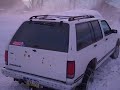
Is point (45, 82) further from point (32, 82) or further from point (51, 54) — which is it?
point (51, 54)

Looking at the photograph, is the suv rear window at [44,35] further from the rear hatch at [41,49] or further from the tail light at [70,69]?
the tail light at [70,69]

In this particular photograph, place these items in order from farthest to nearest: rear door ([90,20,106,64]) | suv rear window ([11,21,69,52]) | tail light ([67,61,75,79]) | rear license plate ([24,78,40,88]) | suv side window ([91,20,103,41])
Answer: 1. suv side window ([91,20,103,41])
2. rear door ([90,20,106,64])
3. rear license plate ([24,78,40,88])
4. suv rear window ([11,21,69,52])
5. tail light ([67,61,75,79])

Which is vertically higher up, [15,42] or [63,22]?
[63,22]

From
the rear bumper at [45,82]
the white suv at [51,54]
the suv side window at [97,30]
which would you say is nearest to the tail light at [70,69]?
the white suv at [51,54]

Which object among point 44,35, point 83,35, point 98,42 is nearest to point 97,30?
point 98,42

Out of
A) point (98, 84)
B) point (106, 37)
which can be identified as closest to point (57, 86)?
point (98, 84)

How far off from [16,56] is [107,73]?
348cm

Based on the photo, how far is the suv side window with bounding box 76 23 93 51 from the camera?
5.10m

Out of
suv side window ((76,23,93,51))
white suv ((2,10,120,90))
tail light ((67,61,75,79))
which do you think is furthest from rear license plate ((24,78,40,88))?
suv side window ((76,23,93,51))

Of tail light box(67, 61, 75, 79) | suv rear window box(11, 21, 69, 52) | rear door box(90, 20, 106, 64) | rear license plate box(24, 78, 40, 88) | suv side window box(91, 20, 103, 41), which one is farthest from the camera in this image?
suv side window box(91, 20, 103, 41)

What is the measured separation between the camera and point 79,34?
5211mm

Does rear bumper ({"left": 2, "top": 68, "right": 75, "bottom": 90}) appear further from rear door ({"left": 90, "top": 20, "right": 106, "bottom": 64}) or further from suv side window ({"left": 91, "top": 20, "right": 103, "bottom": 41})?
suv side window ({"left": 91, "top": 20, "right": 103, "bottom": 41})

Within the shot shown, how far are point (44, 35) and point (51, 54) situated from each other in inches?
20.0

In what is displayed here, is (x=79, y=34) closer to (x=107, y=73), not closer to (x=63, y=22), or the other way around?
(x=63, y=22)
